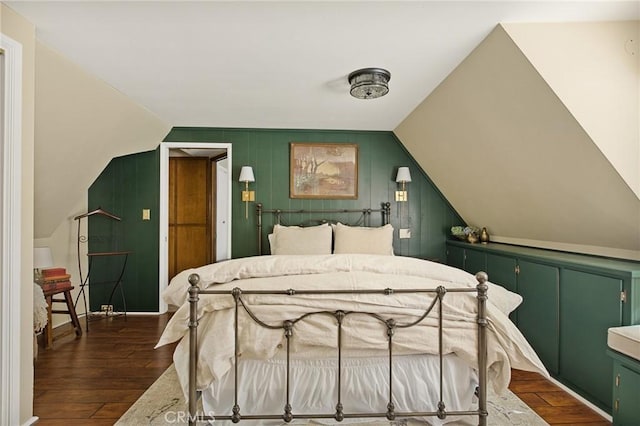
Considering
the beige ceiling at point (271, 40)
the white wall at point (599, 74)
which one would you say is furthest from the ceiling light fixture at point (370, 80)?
the white wall at point (599, 74)

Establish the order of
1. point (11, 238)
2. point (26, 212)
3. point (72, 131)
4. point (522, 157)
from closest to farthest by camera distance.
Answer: point (11, 238)
point (26, 212)
point (522, 157)
point (72, 131)

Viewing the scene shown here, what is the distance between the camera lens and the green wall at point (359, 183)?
151 inches

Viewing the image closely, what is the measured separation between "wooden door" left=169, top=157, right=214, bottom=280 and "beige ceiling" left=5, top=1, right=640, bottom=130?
1917mm

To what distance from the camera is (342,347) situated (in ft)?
5.41

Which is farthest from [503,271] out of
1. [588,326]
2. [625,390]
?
[625,390]

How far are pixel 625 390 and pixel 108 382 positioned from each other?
3.11 m

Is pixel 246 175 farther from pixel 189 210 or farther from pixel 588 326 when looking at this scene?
pixel 588 326

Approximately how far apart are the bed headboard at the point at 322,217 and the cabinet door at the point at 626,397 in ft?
7.97

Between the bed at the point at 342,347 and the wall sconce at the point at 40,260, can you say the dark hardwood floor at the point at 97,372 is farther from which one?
the bed at the point at 342,347

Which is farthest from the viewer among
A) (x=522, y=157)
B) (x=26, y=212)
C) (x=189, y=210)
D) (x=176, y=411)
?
(x=189, y=210)

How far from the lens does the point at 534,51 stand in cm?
183

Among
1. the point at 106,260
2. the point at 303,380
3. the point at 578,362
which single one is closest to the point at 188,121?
the point at 106,260

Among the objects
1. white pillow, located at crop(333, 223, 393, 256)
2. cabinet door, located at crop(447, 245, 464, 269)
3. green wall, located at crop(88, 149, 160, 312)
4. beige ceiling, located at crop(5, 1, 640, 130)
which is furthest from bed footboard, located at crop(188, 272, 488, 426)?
green wall, located at crop(88, 149, 160, 312)

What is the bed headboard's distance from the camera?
12.6 ft
